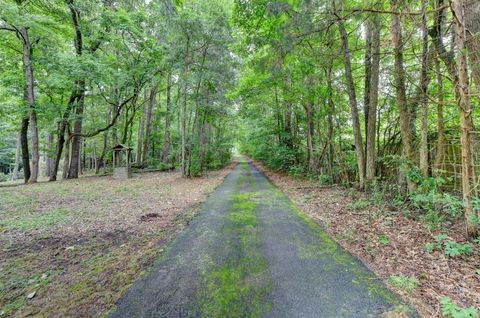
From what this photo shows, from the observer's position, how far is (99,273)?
9.34ft

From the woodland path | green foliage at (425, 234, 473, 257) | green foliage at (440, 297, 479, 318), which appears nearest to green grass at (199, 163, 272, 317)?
the woodland path

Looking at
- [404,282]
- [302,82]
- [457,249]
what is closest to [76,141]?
[302,82]

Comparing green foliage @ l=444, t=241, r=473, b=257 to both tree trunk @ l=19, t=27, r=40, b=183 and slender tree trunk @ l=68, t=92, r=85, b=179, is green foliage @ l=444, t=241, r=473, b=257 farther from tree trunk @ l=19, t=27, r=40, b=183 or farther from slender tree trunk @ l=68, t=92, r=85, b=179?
slender tree trunk @ l=68, t=92, r=85, b=179

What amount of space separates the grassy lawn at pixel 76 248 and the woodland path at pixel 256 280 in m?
0.36

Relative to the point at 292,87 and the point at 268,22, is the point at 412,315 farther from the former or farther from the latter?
the point at 292,87

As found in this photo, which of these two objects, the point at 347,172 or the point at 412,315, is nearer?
the point at 412,315

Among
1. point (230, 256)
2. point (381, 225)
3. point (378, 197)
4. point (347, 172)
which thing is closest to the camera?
point (230, 256)

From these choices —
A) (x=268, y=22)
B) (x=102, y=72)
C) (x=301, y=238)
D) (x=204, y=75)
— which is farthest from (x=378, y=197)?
(x=102, y=72)

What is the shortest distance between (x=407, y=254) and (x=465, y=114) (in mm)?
2180

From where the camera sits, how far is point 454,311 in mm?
2047

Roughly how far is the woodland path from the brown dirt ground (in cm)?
27

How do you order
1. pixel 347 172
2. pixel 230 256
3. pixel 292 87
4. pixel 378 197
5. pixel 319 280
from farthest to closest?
pixel 292 87 → pixel 347 172 → pixel 378 197 → pixel 230 256 → pixel 319 280

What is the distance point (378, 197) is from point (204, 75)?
954 centimetres

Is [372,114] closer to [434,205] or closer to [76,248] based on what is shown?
[434,205]
